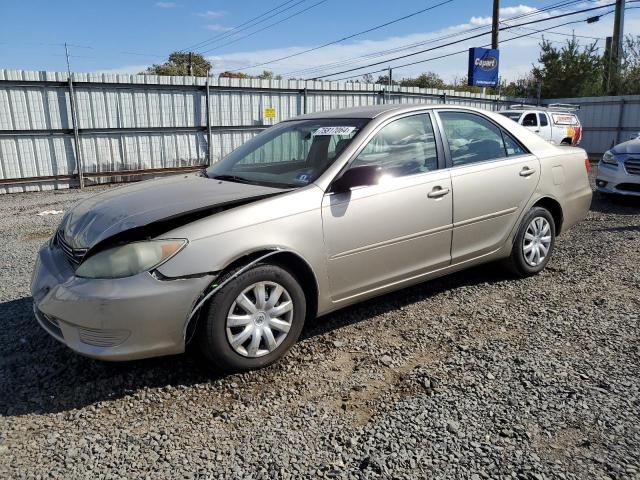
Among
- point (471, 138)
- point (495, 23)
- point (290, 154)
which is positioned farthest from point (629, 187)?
point (495, 23)

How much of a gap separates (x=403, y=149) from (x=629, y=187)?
21.7 feet

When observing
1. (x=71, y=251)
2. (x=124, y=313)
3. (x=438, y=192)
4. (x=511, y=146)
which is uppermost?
(x=511, y=146)

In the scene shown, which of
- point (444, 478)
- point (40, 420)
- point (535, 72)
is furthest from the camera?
point (535, 72)

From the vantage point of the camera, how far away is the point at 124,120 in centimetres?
1238

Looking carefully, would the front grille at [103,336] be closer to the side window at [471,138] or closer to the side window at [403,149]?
the side window at [403,149]

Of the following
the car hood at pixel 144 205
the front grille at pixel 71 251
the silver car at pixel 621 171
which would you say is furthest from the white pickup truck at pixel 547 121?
the front grille at pixel 71 251

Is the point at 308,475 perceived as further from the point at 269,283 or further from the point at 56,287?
the point at 56,287

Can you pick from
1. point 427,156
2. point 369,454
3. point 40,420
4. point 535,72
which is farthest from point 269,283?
point 535,72

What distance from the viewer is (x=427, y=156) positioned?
3.99 meters

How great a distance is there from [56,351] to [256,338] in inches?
56.4

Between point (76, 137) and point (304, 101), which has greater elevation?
point (304, 101)

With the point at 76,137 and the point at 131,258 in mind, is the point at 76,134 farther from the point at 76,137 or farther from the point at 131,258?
the point at 131,258

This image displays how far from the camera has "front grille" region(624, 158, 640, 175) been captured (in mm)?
8584

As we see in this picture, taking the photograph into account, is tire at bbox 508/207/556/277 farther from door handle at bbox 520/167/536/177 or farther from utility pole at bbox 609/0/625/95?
utility pole at bbox 609/0/625/95
